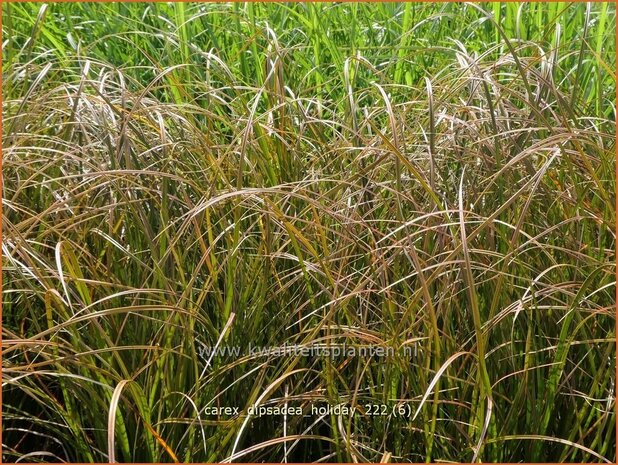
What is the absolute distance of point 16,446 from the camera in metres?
1.92

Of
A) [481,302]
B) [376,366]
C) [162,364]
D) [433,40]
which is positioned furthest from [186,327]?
[433,40]

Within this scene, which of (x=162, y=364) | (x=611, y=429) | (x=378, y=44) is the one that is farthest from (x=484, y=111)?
(x=378, y=44)

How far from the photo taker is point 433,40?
120 inches

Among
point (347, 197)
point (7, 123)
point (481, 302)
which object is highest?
point (7, 123)

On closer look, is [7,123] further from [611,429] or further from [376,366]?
[611,429]

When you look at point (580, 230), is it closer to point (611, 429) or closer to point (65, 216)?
point (611, 429)

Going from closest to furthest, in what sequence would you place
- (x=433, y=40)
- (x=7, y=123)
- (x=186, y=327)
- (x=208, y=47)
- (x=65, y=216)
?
(x=186, y=327) → (x=65, y=216) → (x=7, y=123) → (x=433, y=40) → (x=208, y=47)

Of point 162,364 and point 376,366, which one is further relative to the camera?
point 376,366

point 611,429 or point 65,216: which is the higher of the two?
point 65,216

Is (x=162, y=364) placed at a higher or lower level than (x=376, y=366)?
higher

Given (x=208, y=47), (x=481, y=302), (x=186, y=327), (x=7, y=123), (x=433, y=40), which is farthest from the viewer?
(x=208, y=47)

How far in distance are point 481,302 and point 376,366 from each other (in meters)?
0.28

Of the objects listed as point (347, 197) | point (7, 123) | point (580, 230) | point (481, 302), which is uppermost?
point (7, 123)

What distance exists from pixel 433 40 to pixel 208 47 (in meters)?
0.91
